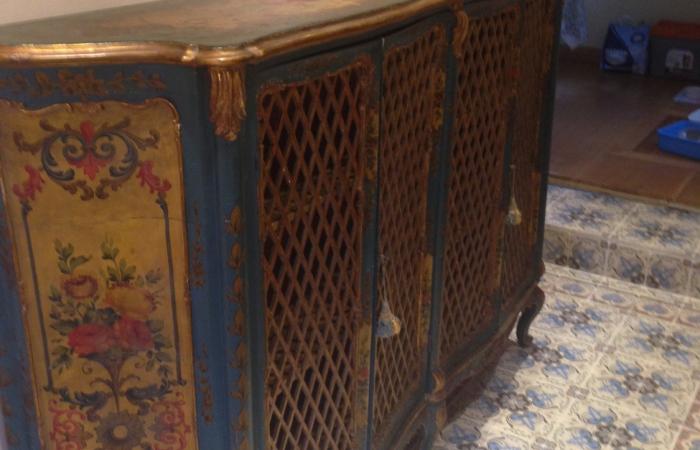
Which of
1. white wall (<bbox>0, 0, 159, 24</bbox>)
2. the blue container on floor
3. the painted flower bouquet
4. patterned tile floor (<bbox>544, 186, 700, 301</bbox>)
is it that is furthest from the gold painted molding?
the blue container on floor

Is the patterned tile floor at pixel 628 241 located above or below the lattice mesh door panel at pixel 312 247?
below

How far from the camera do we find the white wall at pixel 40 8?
45.1 inches

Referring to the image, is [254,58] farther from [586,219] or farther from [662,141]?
[662,141]

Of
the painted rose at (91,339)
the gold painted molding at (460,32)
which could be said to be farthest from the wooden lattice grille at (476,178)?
the painted rose at (91,339)

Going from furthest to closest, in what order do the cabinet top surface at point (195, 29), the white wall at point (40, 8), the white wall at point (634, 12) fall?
the white wall at point (634, 12), the white wall at point (40, 8), the cabinet top surface at point (195, 29)

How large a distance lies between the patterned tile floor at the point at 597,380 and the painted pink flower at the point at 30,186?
1.19 meters

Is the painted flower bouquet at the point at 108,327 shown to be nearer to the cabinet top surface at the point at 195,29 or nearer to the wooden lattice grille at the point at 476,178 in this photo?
the cabinet top surface at the point at 195,29

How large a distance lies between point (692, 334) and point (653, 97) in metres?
1.77

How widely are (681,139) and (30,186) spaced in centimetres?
268

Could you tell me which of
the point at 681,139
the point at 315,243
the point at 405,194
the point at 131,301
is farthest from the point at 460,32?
the point at 681,139

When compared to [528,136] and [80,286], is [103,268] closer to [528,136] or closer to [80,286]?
[80,286]

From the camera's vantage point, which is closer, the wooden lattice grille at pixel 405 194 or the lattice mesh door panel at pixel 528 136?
the wooden lattice grille at pixel 405 194

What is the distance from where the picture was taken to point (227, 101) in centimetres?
91

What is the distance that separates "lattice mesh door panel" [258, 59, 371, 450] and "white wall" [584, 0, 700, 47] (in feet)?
11.5
